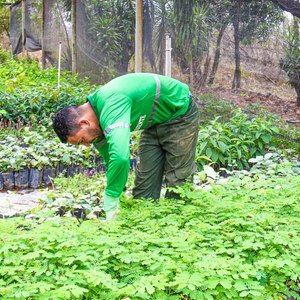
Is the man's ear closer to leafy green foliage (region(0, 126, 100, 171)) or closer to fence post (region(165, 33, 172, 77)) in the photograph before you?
leafy green foliage (region(0, 126, 100, 171))

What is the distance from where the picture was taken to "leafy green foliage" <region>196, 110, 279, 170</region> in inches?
233

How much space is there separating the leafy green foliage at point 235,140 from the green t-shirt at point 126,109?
7.51 feet

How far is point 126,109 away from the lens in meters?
2.92

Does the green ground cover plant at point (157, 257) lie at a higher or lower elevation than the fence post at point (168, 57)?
A: lower

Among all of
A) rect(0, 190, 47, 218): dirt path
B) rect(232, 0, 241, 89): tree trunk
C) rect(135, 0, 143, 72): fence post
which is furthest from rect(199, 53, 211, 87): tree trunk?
rect(0, 190, 47, 218): dirt path

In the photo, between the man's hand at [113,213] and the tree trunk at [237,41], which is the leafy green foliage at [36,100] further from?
the man's hand at [113,213]

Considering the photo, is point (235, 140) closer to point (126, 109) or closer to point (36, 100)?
point (126, 109)

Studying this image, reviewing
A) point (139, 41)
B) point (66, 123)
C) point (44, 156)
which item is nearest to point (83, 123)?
point (66, 123)

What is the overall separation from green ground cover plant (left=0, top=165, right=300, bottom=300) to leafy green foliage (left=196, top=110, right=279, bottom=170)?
2892 millimetres

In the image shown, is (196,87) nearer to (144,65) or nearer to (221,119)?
(221,119)

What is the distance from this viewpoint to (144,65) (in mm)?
7336

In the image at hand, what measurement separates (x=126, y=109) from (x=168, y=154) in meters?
0.77

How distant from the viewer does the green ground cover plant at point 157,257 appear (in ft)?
6.77

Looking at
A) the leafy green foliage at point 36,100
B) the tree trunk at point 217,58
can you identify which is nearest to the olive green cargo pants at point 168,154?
the tree trunk at point 217,58
